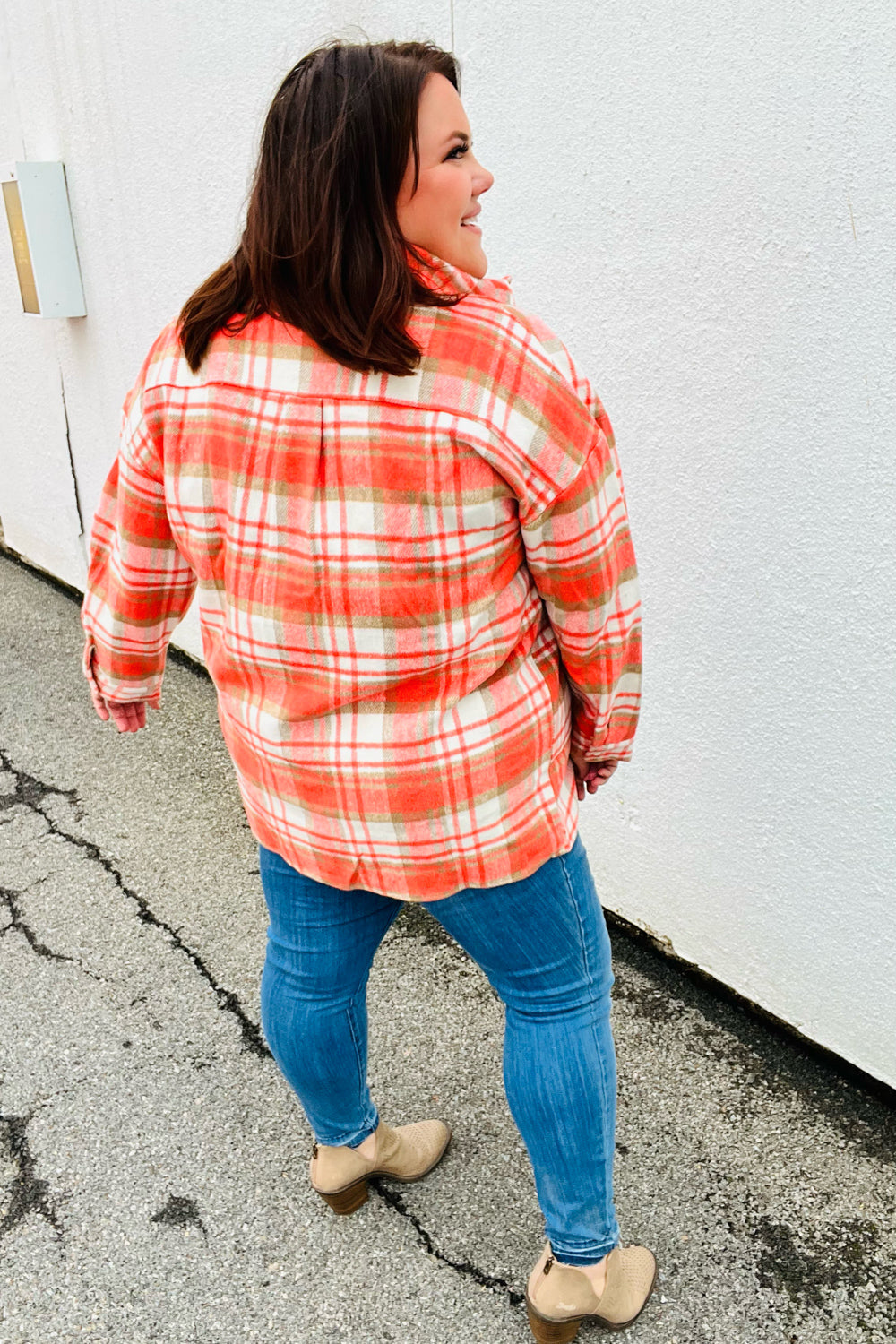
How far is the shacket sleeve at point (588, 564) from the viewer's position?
4.04 feet

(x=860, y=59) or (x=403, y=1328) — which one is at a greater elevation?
(x=860, y=59)

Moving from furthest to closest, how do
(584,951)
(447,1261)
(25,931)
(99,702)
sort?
(25,931) < (447,1261) < (99,702) < (584,951)

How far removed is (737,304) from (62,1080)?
6.28 feet

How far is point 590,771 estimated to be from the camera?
5.23 feet

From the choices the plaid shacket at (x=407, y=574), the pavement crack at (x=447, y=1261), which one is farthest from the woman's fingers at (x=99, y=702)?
the pavement crack at (x=447, y=1261)

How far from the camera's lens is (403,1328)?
5.63 feet

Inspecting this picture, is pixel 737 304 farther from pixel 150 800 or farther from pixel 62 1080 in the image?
pixel 150 800

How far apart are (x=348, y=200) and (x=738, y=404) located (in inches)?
38.0

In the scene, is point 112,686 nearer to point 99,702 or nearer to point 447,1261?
point 99,702

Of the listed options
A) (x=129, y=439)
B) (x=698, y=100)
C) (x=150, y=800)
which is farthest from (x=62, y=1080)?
(x=698, y=100)

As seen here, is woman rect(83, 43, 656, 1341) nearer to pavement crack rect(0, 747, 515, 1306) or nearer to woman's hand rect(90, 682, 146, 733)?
woman's hand rect(90, 682, 146, 733)

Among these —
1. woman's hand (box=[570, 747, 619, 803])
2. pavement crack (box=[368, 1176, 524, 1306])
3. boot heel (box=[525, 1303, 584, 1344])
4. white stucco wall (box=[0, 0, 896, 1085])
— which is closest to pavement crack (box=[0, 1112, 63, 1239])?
pavement crack (box=[368, 1176, 524, 1306])

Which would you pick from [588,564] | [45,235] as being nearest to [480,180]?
[588,564]

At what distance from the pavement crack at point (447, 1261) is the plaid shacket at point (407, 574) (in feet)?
2.63
